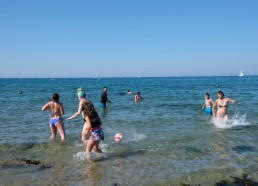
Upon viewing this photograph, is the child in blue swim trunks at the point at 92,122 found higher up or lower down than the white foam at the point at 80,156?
higher up

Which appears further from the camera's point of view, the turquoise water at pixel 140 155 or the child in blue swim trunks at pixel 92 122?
the child in blue swim trunks at pixel 92 122

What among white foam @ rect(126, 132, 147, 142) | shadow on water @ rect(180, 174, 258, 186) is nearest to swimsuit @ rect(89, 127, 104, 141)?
shadow on water @ rect(180, 174, 258, 186)

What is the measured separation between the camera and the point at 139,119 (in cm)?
1532

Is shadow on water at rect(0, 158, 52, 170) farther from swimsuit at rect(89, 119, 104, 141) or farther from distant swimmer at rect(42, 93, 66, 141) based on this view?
distant swimmer at rect(42, 93, 66, 141)

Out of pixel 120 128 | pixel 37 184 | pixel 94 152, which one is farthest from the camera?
pixel 120 128

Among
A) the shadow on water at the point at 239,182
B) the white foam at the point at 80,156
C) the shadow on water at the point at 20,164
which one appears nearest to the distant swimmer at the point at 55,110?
the white foam at the point at 80,156

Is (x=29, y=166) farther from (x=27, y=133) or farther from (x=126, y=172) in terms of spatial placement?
(x=27, y=133)

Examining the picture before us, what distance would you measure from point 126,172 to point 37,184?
1.90 m

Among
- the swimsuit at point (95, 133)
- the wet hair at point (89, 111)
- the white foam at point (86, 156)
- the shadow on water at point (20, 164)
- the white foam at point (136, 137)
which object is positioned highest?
the wet hair at point (89, 111)

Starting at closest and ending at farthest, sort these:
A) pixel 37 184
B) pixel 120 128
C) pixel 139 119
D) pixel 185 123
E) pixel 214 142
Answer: pixel 37 184
pixel 214 142
pixel 120 128
pixel 185 123
pixel 139 119

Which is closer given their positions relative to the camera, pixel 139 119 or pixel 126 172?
pixel 126 172

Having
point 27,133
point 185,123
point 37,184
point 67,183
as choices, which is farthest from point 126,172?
point 185,123

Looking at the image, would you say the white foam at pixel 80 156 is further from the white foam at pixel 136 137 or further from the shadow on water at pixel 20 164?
A: the white foam at pixel 136 137

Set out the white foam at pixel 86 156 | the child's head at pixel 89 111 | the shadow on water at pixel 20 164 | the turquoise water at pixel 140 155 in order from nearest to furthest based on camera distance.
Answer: the turquoise water at pixel 140 155
the shadow on water at pixel 20 164
the child's head at pixel 89 111
the white foam at pixel 86 156
